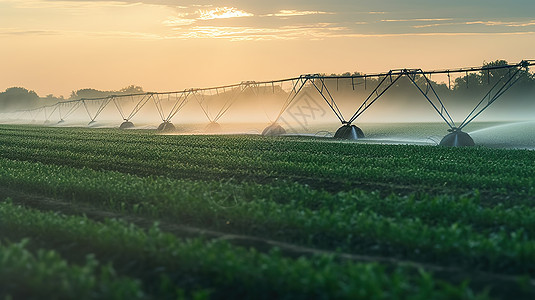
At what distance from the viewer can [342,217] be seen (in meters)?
9.38

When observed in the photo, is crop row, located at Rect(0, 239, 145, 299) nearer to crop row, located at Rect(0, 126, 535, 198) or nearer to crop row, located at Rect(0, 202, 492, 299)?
crop row, located at Rect(0, 202, 492, 299)

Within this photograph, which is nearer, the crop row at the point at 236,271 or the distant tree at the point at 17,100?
the crop row at the point at 236,271

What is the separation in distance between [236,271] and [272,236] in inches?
98.1

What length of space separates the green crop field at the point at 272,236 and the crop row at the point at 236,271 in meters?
0.02

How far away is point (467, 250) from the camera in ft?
25.9

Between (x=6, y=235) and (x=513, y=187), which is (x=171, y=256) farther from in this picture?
(x=513, y=187)

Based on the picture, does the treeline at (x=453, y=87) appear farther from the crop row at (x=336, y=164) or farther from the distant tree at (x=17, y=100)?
the distant tree at (x=17, y=100)

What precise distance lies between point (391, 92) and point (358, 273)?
69691mm

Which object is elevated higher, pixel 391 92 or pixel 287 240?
pixel 391 92

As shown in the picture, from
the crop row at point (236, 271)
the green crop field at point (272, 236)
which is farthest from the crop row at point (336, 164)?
the crop row at point (236, 271)

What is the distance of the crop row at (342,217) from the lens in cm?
799

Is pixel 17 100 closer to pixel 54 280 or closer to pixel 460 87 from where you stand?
pixel 460 87

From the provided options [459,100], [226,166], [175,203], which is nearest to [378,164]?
[226,166]

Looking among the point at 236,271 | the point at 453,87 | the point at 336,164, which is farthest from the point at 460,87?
the point at 236,271
